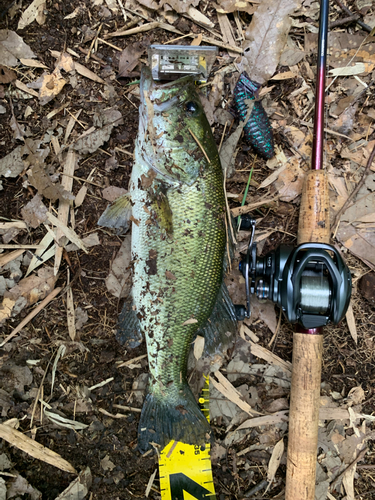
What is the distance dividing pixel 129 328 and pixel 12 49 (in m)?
2.63

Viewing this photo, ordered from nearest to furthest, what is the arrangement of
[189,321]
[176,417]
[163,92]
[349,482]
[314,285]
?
[314,285] < [163,92] < [189,321] < [176,417] < [349,482]

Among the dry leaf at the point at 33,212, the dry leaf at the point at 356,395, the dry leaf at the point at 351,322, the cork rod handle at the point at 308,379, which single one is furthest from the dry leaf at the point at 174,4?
the dry leaf at the point at 356,395

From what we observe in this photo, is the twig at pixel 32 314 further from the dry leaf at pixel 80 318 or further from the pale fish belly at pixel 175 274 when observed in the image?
the pale fish belly at pixel 175 274

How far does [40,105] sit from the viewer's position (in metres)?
2.86

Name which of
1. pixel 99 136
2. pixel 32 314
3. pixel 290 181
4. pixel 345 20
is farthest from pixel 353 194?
pixel 32 314

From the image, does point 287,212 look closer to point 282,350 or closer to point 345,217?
point 345,217

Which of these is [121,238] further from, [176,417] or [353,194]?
[353,194]

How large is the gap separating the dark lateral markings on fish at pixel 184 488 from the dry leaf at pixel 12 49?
3.83 metres

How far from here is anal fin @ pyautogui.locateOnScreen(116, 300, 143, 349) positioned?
2656 millimetres

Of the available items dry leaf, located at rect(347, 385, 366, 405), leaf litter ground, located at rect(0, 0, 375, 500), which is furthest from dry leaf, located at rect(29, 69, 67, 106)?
dry leaf, located at rect(347, 385, 366, 405)

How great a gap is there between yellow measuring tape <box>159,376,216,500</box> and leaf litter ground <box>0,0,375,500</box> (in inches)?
4.9

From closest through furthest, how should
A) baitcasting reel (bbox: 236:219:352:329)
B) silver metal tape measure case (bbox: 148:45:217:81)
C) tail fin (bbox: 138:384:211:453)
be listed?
baitcasting reel (bbox: 236:219:352:329) < silver metal tape measure case (bbox: 148:45:217:81) < tail fin (bbox: 138:384:211:453)

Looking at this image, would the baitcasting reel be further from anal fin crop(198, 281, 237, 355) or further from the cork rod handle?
anal fin crop(198, 281, 237, 355)

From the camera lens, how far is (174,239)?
236 cm
